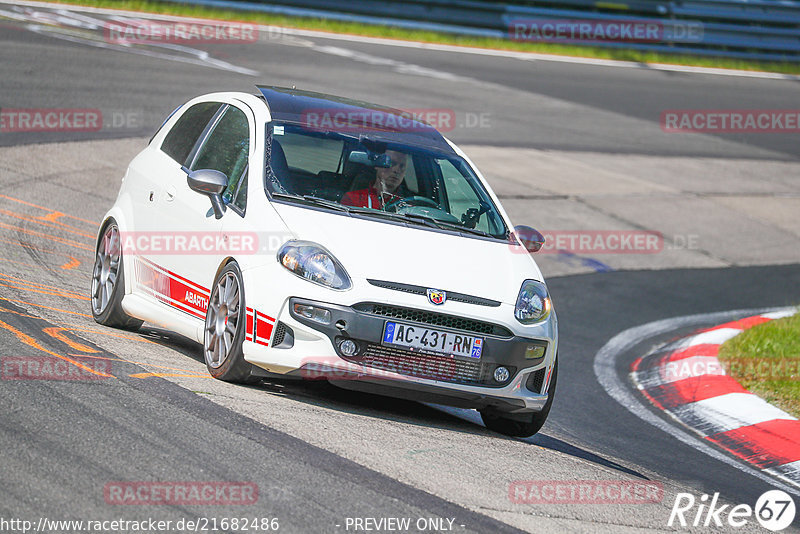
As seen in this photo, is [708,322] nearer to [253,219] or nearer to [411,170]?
[411,170]

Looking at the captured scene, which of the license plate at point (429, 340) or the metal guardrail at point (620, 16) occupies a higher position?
the metal guardrail at point (620, 16)

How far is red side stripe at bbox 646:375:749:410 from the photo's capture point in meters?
8.66

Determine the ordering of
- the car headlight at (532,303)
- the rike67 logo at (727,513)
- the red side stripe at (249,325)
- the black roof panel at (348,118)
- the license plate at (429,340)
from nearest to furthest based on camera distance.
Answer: the rike67 logo at (727,513)
the license plate at (429,340)
the red side stripe at (249,325)
the car headlight at (532,303)
the black roof panel at (348,118)

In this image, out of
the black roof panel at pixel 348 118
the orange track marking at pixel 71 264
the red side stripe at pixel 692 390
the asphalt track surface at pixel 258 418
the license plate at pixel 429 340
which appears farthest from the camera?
the orange track marking at pixel 71 264

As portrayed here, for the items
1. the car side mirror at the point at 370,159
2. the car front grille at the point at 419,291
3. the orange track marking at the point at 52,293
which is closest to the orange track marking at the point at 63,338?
the orange track marking at the point at 52,293

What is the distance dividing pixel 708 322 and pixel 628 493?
608cm

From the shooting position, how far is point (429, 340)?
5.97 meters

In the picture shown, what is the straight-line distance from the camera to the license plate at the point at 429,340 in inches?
233

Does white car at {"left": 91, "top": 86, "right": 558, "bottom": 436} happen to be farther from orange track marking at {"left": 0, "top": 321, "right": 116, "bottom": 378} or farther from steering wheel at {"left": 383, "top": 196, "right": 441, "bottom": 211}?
orange track marking at {"left": 0, "top": 321, "right": 116, "bottom": 378}

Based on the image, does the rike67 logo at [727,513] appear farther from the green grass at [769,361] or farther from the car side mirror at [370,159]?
the car side mirror at [370,159]

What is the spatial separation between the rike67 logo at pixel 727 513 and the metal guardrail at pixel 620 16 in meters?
19.1

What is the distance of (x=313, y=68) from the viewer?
20109 mm

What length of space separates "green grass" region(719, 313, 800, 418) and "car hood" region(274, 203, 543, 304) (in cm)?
285

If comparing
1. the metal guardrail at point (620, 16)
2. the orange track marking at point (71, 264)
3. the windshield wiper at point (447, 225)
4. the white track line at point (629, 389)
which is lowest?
the white track line at point (629, 389)
